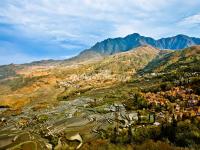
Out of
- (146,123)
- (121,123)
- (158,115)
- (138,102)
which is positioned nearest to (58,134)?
(121,123)

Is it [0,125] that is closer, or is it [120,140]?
[120,140]

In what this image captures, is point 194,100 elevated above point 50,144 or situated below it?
above

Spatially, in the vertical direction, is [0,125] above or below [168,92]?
below

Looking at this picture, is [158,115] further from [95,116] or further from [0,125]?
[0,125]

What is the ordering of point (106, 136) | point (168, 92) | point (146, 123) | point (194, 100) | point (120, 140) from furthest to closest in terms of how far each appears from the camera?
1. point (168, 92)
2. point (194, 100)
3. point (146, 123)
4. point (106, 136)
5. point (120, 140)

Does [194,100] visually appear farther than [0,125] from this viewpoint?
No

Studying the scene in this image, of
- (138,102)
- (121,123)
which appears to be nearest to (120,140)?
(121,123)

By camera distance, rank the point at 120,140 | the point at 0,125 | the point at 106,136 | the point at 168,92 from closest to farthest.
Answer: the point at 120,140 → the point at 106,136 → the point at 0,125 → the point at 168,92

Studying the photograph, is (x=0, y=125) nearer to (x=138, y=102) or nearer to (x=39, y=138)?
(x=39, y=138)

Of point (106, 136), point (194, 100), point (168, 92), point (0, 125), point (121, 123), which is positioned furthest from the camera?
point (168, 92)
